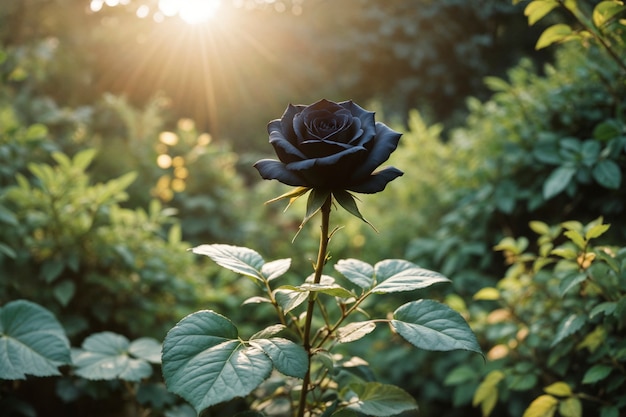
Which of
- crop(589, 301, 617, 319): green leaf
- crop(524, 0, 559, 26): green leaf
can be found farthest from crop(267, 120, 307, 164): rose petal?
crop(524, 0, 559, 26): green leaf

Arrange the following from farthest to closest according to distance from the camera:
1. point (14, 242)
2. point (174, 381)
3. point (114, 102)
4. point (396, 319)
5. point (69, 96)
Answer: point (69, 96), point (114, 102), point (14, 242), point (396, 319), point (174, 381)

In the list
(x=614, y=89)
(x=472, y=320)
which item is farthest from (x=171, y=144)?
(x=614, y=89)

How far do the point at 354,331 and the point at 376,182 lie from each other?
31cm

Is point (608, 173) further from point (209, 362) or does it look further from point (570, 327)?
point (209, 362)

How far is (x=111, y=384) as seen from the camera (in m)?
1.66

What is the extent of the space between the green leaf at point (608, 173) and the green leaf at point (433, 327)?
0.92m

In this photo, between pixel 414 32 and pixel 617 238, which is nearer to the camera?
pixel 617 238

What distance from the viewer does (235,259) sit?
3.42ft

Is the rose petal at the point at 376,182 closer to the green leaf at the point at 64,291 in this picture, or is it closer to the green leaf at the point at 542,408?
the green leaf at the point at 542,408

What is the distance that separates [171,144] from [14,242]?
5.30 ft

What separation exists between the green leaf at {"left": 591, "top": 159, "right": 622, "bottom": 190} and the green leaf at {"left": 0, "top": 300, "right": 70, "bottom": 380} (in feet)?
5.31

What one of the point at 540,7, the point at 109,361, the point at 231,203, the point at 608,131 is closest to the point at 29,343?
the point at 109,361

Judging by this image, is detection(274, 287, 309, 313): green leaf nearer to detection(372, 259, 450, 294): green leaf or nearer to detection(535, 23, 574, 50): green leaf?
detection(372, 259, 450, 294): green leaf

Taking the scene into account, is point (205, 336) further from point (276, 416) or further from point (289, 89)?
point (289, 89)
